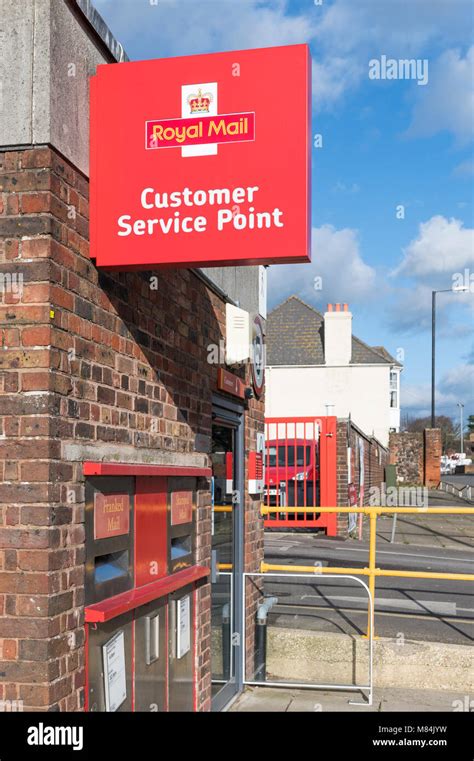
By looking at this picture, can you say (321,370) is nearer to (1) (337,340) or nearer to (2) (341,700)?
(1) (337,340)

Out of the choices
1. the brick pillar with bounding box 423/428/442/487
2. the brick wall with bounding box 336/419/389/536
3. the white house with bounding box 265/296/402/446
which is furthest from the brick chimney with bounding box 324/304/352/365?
the brick wall with bounding box 336/419/389/536

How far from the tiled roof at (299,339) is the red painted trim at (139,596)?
31224mm

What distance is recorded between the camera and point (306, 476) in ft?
57.2

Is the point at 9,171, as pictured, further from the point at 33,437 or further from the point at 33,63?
the point at 33,437

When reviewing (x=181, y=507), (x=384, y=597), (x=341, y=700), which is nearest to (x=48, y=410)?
(x=181, y=507)

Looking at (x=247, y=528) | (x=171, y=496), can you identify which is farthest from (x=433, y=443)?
(x=171, y=496)

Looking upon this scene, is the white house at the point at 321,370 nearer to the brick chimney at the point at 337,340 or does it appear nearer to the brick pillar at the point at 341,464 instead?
the brick chimney at the point at 337,340

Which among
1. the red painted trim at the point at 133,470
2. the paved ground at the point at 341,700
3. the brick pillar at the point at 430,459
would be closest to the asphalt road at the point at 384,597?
the paved ground at the point at 341,700

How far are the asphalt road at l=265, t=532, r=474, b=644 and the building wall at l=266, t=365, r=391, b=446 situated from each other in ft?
69.3

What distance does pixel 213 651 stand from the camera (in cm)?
685

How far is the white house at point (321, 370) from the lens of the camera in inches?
1441

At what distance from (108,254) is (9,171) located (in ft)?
2.01

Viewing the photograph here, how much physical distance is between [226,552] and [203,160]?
158 inches

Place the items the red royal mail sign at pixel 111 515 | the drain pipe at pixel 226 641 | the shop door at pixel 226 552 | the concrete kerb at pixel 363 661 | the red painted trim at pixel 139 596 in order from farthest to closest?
the concrete kerb at pixel 363 661
the drain pipe at pixel 226 641
the shop door at pixel 226 552
the red royal mail sign at pixel 111 515
the red painted trim at pixel 139 596
